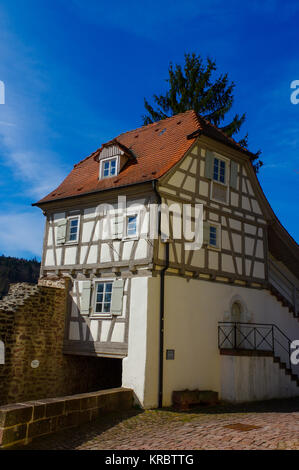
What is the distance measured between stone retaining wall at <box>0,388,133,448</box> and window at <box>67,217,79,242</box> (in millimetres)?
6082

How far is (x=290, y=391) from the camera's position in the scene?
51.4 feet

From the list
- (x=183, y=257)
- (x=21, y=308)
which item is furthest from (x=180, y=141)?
(x=21, y=308)

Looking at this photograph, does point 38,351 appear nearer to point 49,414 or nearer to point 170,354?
point 170,354

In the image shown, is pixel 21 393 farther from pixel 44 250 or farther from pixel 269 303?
pixel 269 303

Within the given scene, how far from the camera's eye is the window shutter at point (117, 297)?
13734 mm

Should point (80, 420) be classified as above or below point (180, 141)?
below

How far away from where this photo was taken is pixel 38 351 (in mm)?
14758

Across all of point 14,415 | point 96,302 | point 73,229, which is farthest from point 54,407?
point 73,229

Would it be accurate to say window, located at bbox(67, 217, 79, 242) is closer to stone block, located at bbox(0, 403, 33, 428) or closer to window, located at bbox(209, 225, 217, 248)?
window, located at bbox(209, 225, 217, 248)

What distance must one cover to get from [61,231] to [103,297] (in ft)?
10.9

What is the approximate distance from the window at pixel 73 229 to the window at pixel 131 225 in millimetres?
2409

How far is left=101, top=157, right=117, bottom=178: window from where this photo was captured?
16266 millimetres
